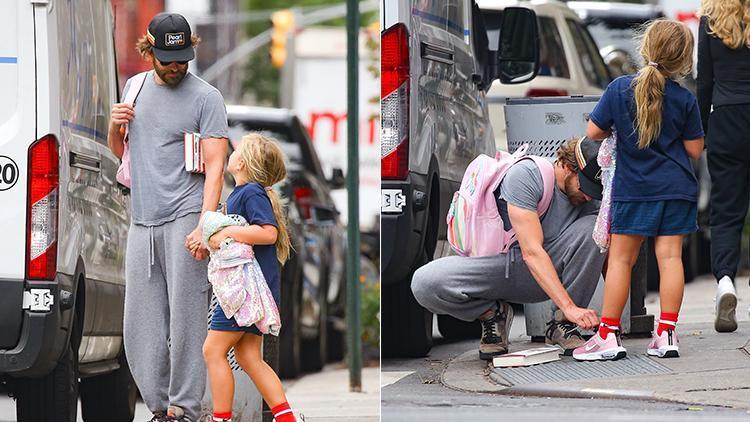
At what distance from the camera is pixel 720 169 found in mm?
9109

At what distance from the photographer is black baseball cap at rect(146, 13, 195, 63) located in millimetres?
7566

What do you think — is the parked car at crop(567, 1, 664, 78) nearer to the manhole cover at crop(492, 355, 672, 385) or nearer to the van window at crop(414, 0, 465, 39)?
the van window at crop(414, 0, 465, 39)

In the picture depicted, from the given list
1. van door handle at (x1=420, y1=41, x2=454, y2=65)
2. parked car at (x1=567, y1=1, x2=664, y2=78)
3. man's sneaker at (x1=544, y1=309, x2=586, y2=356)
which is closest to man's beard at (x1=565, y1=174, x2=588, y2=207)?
man's sneaker at (x1=544, y1=309, x2=586, y2=356)

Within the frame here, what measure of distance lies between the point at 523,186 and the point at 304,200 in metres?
5.49

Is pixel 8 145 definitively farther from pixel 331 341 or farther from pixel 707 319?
pixel 331 341

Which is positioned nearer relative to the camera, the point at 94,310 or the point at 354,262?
the point at 94,310

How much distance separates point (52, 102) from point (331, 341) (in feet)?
27.0

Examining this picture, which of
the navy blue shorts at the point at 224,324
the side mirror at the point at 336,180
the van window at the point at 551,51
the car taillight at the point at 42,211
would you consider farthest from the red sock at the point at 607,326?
the side mirror at the point at 336,180

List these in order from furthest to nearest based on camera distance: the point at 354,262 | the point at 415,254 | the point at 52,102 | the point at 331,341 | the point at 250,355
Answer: the point at 331,341 → the point at 354,262 → the point at 415,254 → the point at 52,102 → the point at 250,355

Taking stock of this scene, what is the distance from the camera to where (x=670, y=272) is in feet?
26.9

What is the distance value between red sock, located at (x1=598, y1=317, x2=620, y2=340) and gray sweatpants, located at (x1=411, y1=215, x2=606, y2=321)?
248 mm

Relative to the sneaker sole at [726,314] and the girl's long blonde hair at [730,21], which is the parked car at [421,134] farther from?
the sneaker sole at [726,314]

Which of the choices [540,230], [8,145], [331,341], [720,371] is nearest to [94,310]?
[8,145]

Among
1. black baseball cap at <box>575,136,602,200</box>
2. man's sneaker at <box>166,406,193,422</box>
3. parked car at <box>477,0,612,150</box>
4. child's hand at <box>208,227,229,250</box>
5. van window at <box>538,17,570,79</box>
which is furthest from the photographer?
van window at <box>538,17,570,79</box>
